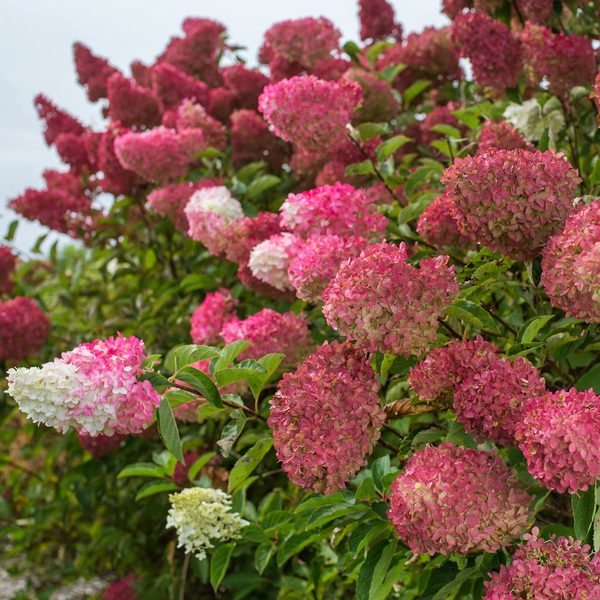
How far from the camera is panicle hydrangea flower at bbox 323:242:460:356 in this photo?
1.18 metres

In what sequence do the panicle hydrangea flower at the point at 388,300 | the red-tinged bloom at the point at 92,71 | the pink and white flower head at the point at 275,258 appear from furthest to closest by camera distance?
1. the red-tinged bloom at the point at 92,71
2. the pink and white flower head at the point at 275,258
3. the panicle hydrangea flower at the point at 388,300

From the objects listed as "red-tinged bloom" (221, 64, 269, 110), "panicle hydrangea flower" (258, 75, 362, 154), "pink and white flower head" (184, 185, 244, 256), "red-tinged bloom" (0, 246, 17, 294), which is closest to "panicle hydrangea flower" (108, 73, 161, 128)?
"red-tinged bloom" (221, 64, 269, 110)

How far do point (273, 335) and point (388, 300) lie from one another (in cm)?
64

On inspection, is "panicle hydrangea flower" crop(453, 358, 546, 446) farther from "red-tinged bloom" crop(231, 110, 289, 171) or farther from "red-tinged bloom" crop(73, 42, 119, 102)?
"red-tinged bloom" crop(73, 42, 119, 102)

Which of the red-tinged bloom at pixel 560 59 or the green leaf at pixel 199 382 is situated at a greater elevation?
the red-tinged bloom at pixel 560 59

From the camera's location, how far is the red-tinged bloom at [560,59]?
2020mm

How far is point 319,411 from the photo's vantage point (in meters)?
1.25

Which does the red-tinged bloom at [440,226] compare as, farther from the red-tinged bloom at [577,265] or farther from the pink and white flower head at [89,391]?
the pink and white flower head at [89,391]

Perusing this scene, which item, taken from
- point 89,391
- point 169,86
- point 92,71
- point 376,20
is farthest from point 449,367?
point 92,71

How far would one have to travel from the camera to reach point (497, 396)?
121cm

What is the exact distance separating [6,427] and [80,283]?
3.85ft

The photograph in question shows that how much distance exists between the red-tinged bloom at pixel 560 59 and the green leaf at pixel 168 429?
1.33m

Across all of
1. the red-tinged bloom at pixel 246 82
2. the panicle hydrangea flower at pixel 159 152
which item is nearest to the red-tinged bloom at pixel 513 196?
the panicle hydrangea flower at pixel 159 152

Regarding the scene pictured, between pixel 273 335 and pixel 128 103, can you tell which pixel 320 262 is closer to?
pixel 273 335
